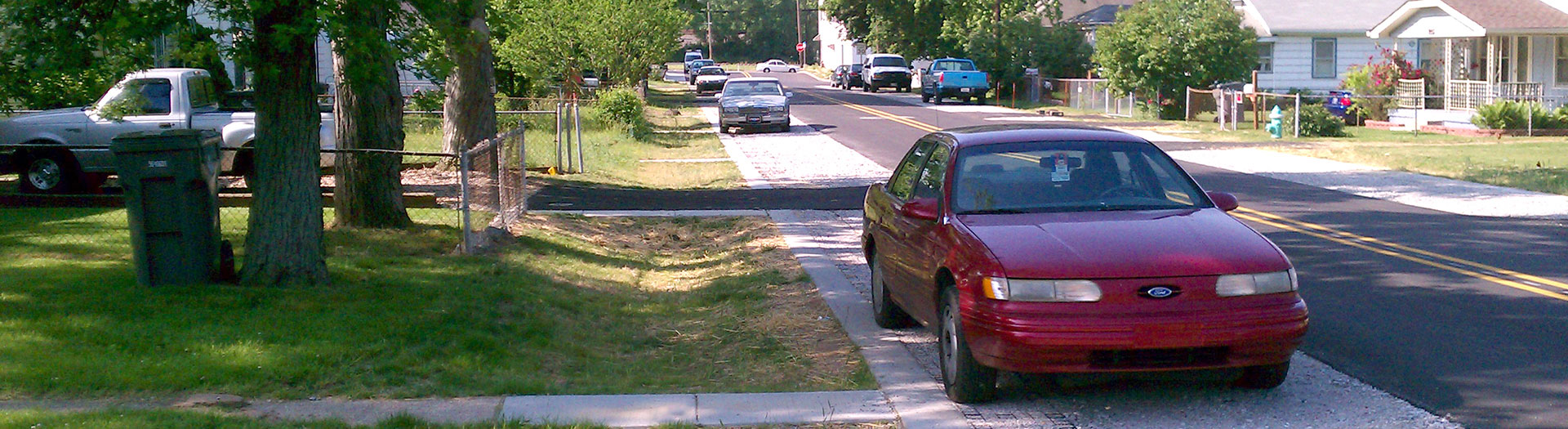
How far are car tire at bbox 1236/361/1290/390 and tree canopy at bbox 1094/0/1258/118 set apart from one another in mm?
30691

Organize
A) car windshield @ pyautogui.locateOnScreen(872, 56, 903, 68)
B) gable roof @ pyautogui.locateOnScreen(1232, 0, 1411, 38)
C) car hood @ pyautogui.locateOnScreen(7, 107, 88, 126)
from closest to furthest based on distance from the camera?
1. car hood @ pyautogui.locateOnScreen(7, 107, 88, 126)
2. gable roof @ pyautogui.locateOnScreen(1232, 0, 1411, 38)
3. car windshield @ pyautogui.locateOnScreen(872, 56, 903, 68)

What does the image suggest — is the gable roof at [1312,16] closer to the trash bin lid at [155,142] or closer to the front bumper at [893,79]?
the front bumper at [893,79]

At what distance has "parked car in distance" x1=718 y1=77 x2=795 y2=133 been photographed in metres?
33.0

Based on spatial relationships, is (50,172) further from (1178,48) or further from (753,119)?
(1178,48)

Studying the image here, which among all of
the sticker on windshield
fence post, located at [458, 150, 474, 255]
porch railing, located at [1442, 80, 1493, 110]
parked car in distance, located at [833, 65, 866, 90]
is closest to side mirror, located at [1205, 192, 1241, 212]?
the sticker on windshield

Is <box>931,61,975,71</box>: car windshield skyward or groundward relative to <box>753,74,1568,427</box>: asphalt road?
skyward

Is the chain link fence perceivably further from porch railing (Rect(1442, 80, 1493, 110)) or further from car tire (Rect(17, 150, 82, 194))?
porch railing (Rect(1442, 80, 1493, 110))

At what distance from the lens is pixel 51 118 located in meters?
15.6

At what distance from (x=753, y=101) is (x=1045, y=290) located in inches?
1077

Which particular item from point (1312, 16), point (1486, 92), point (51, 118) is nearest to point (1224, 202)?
point (51, 118)

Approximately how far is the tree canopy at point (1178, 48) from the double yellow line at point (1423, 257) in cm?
2172

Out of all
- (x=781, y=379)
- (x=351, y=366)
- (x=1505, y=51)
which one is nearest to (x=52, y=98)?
(x=351, y=366)

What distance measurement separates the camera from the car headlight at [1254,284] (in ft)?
19.5

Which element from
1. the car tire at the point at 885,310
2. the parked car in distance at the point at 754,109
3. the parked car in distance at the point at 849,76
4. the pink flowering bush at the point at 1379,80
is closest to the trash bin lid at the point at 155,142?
the car tire at the point at 885,310
